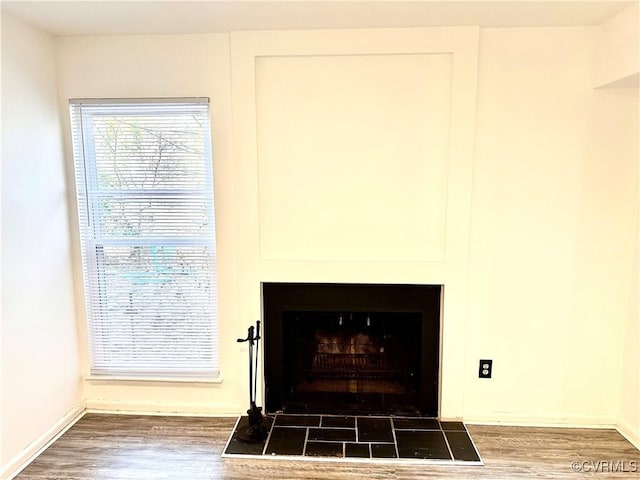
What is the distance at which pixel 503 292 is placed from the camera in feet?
8.06

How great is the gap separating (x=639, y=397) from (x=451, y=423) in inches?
40.0

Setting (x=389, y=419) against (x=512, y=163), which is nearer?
(x=512, y=163)

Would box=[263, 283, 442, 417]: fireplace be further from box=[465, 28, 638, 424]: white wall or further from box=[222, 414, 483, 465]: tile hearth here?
Result: box=[465, 28, 638, 424]: white wall

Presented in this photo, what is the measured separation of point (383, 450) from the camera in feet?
7.46

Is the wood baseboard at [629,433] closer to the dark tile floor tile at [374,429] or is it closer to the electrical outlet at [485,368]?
the electrical outlet at [485,368]

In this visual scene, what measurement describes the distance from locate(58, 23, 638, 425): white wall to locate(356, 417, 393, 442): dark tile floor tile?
0.40 meters

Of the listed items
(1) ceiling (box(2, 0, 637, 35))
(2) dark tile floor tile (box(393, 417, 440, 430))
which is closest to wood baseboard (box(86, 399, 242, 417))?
(2) dark tile floor tile (box(393, 417, 440, 430))

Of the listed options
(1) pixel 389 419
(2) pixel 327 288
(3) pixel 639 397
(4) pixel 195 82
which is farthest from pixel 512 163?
(4) pixel 195 82

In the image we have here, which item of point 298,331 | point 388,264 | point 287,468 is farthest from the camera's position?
point 298,331

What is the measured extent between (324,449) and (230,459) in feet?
1.62

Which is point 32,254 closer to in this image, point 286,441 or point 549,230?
point 286,441

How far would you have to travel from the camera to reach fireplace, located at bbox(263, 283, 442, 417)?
8.26 ft

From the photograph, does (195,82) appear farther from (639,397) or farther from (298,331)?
(639,397)

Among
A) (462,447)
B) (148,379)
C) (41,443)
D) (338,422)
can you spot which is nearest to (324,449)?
(338,422)
